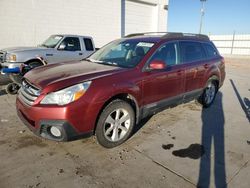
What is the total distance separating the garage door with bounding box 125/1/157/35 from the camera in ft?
49.0

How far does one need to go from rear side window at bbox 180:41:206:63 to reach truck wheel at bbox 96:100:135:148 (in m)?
1.87

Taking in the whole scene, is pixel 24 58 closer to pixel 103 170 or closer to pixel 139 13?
pixel 103 170

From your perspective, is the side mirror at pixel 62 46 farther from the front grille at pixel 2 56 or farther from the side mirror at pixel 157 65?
the side mirror at pixel 157 65

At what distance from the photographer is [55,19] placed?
36.7ft

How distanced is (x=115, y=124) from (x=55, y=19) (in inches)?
383

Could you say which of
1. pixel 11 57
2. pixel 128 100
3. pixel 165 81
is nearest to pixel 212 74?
pixel 165 81

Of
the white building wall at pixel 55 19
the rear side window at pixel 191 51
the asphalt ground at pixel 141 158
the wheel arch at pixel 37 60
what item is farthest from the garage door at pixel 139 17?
the asphalt ground at pixel 141 158

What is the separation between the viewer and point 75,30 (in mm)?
12062

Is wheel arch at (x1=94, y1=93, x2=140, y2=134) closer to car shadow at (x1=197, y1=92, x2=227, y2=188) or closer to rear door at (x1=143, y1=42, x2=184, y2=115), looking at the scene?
rear door at (x1=143, y1=42, x2=184, y2=115)

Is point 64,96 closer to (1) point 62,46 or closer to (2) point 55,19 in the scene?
→ (1) point 62,46

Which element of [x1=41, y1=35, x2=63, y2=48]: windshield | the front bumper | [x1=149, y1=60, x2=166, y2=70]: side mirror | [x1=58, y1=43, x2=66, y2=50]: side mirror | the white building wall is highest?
the white building wall

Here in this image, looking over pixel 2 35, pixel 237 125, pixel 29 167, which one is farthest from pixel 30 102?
pixel 2 35

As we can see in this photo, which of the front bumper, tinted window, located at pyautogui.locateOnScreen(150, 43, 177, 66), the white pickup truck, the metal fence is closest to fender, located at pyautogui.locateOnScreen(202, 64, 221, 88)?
tinted window, located at pyautogui.locateOnScreen(150, 43, 177, 66)

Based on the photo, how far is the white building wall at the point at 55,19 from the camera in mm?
9906
